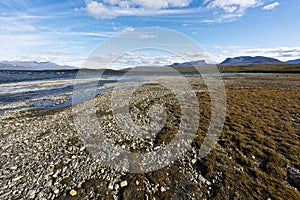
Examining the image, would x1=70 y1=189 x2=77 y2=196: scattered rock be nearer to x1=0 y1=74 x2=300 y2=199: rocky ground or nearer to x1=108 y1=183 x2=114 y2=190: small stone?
x1=0 y1=74 x2=300 y2=199: rocky ground

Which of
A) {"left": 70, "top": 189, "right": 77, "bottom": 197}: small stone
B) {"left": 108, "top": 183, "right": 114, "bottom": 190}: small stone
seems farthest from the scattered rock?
{"left": 108, "top": 183, "right": 114, "bottom": 190}: small stone

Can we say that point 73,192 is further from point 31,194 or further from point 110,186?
point 31,194

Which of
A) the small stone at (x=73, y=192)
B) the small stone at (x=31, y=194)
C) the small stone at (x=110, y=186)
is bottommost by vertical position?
the small stone at (x=110, y=186)

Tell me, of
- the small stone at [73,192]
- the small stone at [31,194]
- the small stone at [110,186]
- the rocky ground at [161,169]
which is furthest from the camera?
the small stone at [110,186]

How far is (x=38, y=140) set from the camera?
43.0 feet

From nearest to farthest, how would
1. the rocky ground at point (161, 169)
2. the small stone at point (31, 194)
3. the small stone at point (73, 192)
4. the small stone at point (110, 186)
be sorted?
the small stone at point (31, 194)
the small stone at point (73, 192)
the rocky ground at point (161, 169)
the small stone at point (110, 186)

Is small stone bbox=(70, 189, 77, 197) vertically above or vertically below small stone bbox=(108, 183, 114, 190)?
above

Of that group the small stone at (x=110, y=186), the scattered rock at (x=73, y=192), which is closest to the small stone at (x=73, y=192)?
the scattered rock at (x=73, y=192)

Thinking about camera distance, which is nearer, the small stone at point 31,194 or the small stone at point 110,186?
the small stone at point 31,194

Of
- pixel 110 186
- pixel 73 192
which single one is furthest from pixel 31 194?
pixel 110 186

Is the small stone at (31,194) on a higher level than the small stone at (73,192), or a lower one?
higher

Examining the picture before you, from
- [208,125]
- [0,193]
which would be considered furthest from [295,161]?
[0,193]

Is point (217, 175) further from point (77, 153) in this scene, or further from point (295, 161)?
point (77, 153)

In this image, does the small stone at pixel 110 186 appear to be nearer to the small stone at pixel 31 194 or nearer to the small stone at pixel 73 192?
the small stone at pixel 73 192
